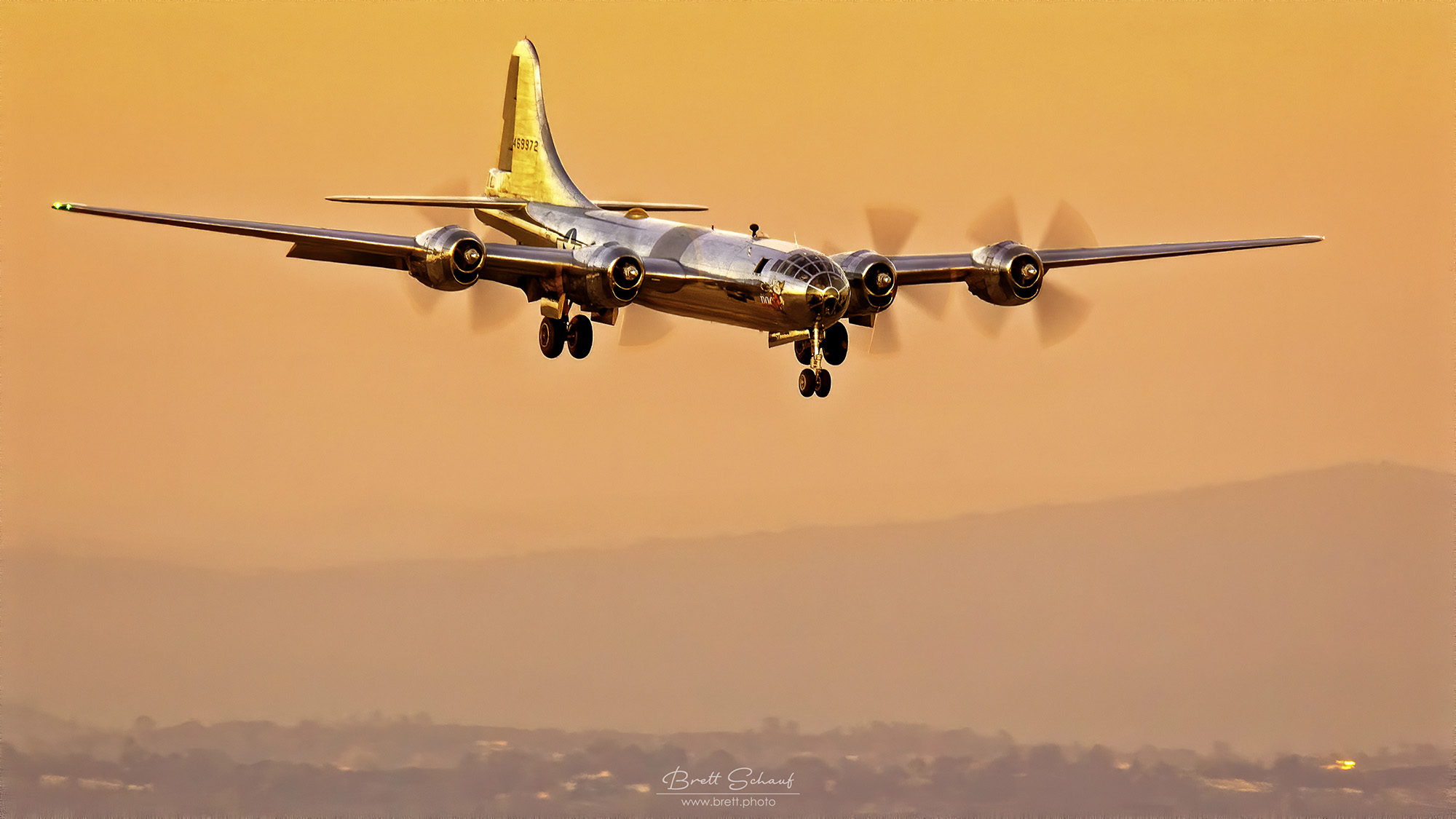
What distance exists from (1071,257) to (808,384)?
12104 millimetres

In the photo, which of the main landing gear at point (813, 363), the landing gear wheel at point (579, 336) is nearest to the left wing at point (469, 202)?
the landing gear wheel at point (579, 336)

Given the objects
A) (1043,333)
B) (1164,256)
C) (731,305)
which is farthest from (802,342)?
(1164,256)

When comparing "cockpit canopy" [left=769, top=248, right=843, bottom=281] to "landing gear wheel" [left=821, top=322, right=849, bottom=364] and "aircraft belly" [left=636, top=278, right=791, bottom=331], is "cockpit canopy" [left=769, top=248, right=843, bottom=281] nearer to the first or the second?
"aircraft belly" [left=636, top=278, right=791, bottom=331]

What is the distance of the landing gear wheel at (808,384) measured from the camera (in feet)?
202

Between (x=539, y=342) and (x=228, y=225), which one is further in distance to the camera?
(x=539, y=342)

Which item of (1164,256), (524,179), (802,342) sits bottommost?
(802,342)

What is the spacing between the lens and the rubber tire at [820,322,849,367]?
6438 cm

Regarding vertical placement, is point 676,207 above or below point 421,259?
above

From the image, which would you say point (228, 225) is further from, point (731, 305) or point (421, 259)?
point (731, 305)

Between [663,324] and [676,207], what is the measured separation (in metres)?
8.13

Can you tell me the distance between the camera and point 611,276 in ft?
204

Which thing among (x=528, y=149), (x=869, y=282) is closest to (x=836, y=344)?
(x=869, y=282)

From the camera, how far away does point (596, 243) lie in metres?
69.3

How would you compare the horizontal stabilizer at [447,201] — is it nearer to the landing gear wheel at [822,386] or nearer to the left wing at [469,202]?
the left wing at [469,202]
